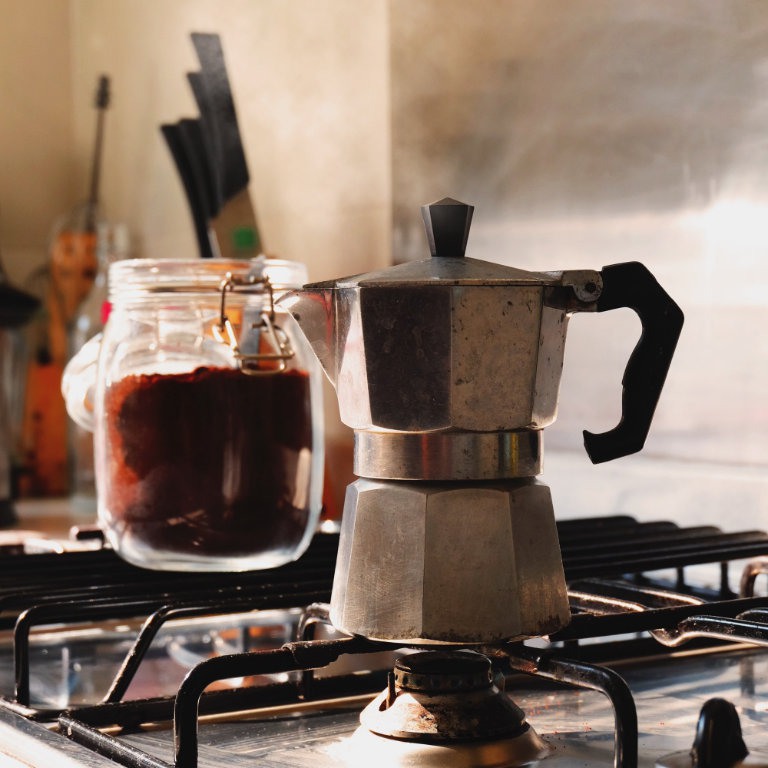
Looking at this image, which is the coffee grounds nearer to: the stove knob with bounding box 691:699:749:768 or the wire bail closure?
the wire bail closure

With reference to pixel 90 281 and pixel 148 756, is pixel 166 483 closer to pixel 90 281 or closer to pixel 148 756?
pixel 148 756

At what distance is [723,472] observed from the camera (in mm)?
941

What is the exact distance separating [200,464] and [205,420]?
0.03 m

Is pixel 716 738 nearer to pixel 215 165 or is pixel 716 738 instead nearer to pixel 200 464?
pixel 200 464

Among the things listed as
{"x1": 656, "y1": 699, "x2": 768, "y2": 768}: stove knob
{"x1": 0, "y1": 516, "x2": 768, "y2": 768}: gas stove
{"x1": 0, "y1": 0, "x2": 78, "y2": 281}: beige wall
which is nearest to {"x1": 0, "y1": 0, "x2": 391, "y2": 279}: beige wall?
{"x1": 0, "y1": 0, "x2": 78, "y2": 281}: beige wall

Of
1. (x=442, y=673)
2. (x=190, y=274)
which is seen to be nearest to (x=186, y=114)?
(x=190, y=274)

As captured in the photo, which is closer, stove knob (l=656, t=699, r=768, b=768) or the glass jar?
stove knob (l=656, t=699, r=768, b=768)

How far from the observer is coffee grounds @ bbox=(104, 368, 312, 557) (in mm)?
830

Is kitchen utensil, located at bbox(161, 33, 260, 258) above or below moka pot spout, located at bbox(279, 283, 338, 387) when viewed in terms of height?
above

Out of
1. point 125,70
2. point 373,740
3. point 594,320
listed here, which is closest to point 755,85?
point 594,320

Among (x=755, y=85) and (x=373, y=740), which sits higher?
(x=755, y=85)

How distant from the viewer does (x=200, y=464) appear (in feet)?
2.72

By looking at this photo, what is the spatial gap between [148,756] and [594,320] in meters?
0.65

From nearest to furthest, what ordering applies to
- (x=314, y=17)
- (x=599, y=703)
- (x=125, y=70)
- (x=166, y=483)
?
1. (x=599, y=703)
2. (x=166, y=483)
3. (x=314, y=17)
4. (x=125, y=70)
